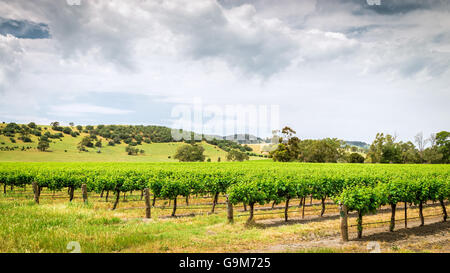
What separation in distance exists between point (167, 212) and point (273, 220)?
7.53 meters

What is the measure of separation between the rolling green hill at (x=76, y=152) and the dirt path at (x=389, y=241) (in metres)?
89.7

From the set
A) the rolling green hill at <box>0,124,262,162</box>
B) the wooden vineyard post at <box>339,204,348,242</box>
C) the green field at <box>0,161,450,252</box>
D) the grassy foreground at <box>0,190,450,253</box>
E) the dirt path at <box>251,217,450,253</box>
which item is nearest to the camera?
the grassy foreground at <box>0,190,450,253</box>

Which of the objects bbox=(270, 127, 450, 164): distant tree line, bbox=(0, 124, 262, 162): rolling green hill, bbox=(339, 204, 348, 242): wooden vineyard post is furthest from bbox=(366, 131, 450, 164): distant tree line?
bbox=(339, 204, 348, 242): wooden vineyard post

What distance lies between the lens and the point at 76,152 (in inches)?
3974

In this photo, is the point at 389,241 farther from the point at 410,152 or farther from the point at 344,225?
the point at 410,152

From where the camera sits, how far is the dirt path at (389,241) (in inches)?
376

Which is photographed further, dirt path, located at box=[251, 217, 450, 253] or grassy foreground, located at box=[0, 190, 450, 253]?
dirt path, located at box=[251, 217, 450, 253]

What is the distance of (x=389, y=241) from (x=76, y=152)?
112 meters

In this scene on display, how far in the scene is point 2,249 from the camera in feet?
26.9

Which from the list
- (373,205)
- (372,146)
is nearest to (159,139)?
(372,146)

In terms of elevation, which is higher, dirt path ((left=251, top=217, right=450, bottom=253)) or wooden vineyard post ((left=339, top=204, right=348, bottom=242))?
wooden vineyard post ((left=339, top=204, right=348, bottom=242))

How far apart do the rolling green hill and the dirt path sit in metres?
89.7

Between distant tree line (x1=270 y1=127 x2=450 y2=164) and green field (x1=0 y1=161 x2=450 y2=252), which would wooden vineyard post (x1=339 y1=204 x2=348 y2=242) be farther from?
distant tree line (x1=270 y1=127 x2=450 y2=164)

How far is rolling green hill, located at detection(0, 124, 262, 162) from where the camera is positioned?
277ft
